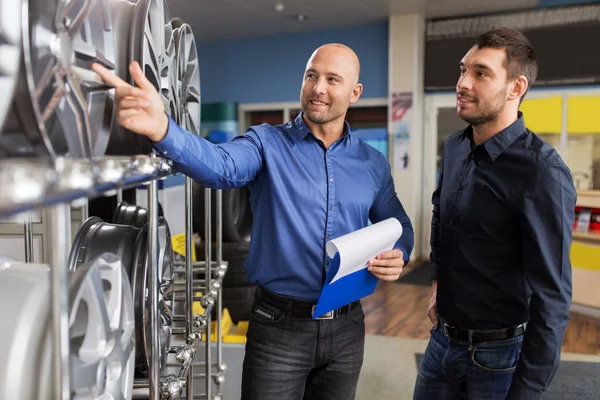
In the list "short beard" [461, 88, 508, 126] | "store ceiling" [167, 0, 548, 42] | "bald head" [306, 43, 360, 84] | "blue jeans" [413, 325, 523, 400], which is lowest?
"blue jeans" [413, 325, 523, 400]

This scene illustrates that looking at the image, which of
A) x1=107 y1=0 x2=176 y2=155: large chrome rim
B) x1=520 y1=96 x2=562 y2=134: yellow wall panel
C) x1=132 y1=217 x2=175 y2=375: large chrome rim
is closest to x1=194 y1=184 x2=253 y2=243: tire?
x1=132 y1=217 x2=175 y2=375: large chrome rim

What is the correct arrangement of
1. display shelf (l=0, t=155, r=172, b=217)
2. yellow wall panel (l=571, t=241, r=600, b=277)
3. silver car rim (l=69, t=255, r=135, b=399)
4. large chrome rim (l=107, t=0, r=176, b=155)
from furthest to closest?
yellow wall panel (l=571, t=241, r=600, b=277), large chrome rim (l=107, t=0, r=176, b=155), silver car rim (l=69, t=255, r=135, b=399), display shelf (l=0, t=155, r=172, b=217)

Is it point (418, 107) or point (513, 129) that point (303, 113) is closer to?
point (513, 129)

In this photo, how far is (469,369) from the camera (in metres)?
1.68

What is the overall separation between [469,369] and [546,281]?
0.39 meters

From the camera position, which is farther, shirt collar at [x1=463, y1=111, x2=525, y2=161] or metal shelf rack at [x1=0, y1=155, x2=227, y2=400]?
shirt collar at [x1=463, y1=111, x2=525, y2=161]

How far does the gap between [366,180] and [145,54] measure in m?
1.01

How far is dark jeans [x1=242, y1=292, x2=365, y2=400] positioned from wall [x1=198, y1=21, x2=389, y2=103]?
21.0 feet

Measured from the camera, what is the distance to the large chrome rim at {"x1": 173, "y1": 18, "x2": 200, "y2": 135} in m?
1.45

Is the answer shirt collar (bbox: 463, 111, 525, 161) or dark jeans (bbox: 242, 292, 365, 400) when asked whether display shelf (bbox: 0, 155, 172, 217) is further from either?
shirt collar (bbox: 463, 111, 525, 161)

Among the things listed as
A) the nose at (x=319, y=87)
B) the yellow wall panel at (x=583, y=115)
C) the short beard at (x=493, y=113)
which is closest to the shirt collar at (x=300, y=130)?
the nose at (x=319, y=87)

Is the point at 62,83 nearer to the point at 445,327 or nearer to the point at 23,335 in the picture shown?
the point at 23,335

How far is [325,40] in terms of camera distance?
8141mm

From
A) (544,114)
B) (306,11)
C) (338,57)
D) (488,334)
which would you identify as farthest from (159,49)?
(544,114)
